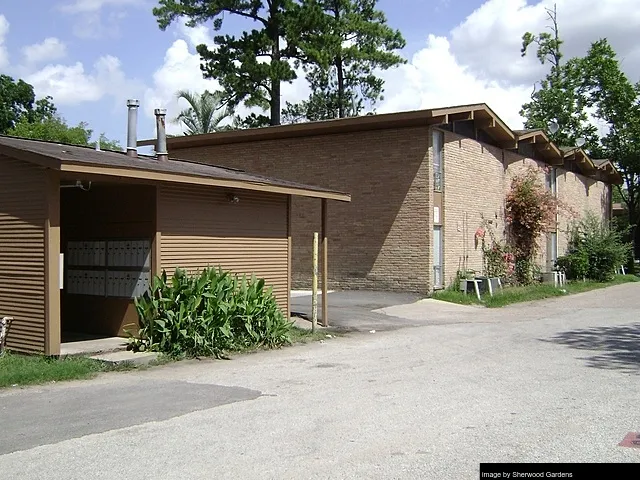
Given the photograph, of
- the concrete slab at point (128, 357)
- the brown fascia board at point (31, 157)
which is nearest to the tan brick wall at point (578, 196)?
the concrete slab at point (128, 357)

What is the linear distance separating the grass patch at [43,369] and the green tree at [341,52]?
25.3 meters

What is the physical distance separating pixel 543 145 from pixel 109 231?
72.7 feet

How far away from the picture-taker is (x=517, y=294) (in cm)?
2306

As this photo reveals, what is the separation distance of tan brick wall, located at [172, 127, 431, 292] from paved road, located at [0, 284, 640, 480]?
9445 millimetres

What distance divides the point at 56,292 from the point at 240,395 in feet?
11.9

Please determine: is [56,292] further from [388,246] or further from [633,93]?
[633,93]

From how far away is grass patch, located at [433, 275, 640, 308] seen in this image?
69.9ft

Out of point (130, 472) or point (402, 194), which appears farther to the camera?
point (402, 194)

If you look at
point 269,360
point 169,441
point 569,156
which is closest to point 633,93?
point 569,156

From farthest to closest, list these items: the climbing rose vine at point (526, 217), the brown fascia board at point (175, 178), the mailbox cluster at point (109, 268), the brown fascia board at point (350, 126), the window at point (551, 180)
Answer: the window at point (551, 180), the climbing rose vine at point (526, 217), the brown fascia board at point (350, 126), the mailbox cluster at point (109, 268), the brown fascia board at point (175, 178)

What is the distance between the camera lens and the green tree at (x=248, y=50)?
1328 inches

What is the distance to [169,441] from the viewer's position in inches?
260

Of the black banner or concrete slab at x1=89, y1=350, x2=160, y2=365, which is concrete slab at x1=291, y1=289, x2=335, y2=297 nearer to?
concrete slab at x1=89, y1=350, x2=160, y2=365

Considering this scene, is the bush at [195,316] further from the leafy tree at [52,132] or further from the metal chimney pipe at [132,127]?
the leafy tree at [52,132]
